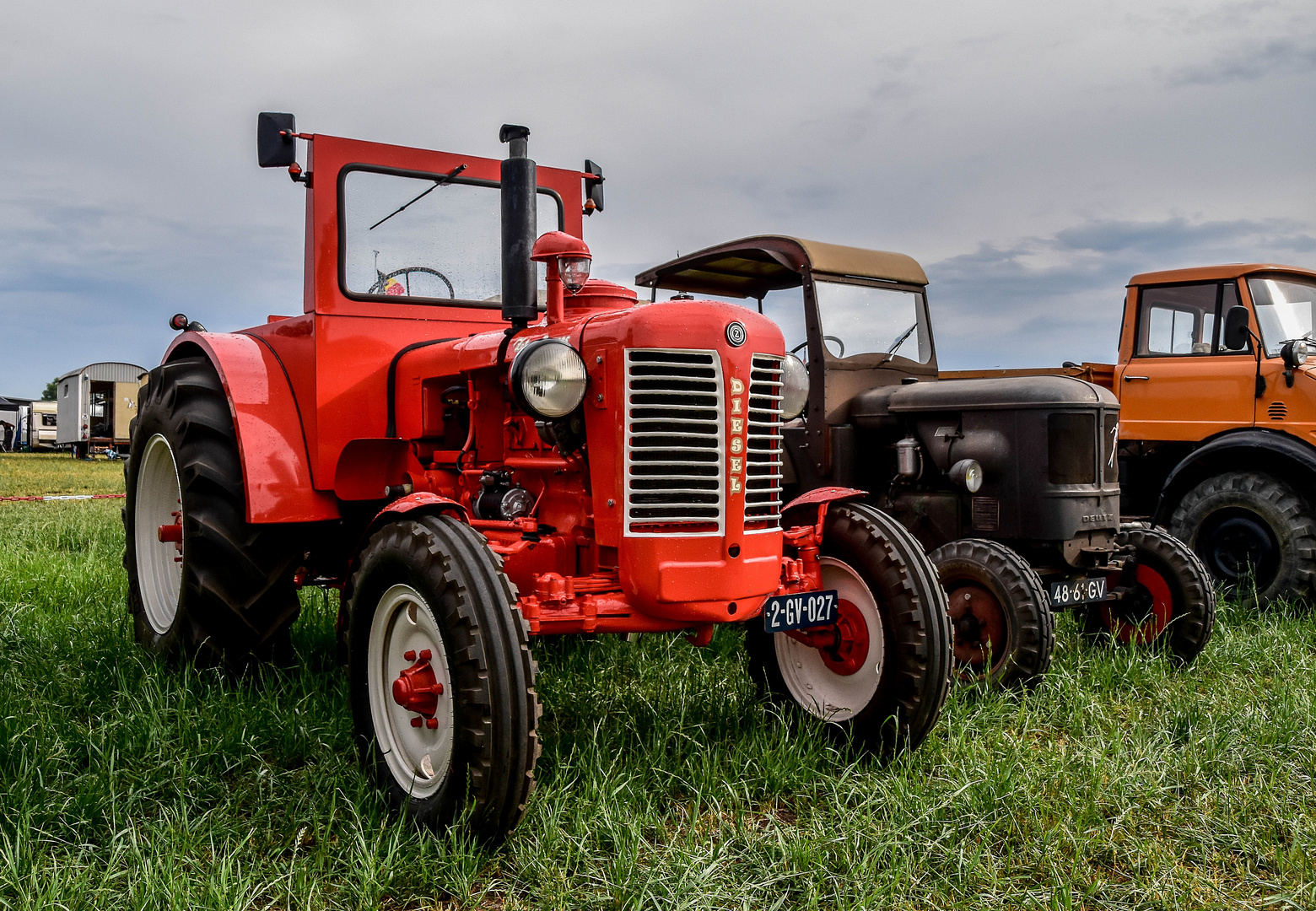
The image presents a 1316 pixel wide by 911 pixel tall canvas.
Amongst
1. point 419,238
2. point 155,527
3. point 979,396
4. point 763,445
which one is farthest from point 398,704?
point 979,396

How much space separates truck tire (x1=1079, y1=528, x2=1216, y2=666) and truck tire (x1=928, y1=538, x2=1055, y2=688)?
0.89 m

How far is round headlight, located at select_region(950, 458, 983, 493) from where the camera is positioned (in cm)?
527

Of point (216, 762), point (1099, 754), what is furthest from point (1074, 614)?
point (216, 762)

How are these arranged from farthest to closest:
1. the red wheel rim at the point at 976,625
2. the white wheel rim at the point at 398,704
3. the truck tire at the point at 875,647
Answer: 1. the red wheel rim at the point at 976,625
2. the truck tire at the point at 875,647
3. the white wheel rim at the point at 398,704

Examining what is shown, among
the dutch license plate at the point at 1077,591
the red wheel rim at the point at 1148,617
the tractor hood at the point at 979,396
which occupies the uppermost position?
the tractor hood at the point at 979,396

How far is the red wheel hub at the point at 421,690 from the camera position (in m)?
2.88

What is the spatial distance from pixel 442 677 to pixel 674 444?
0.95 meters

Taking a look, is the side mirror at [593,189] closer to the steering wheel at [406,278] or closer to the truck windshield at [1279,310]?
the steering wheel at [406,278]

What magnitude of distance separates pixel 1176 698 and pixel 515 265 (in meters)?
3.23

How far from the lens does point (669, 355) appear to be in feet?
9.96

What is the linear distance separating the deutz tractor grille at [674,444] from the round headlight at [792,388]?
387mm

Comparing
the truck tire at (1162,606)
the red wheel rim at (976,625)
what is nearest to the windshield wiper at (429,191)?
the red wheel rim at (976,625)

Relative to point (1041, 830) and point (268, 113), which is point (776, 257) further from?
point (1041, 830)

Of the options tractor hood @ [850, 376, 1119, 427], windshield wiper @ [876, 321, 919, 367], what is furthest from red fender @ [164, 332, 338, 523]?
windshield wiper @ [876, 321, 919, 367]
